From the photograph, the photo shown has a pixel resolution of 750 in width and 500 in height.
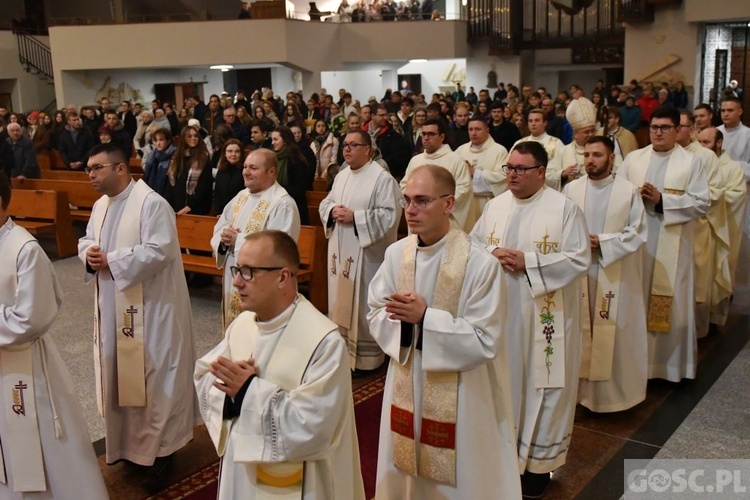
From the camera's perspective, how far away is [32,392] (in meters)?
3.68

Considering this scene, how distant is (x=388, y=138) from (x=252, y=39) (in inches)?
492

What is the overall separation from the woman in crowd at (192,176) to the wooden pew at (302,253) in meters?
0.29

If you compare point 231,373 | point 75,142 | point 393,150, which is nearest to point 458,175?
point 393,150

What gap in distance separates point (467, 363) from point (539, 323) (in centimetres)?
120

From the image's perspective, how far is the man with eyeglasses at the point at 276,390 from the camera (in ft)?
8.75

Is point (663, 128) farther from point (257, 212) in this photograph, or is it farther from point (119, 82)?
point (119, 82)

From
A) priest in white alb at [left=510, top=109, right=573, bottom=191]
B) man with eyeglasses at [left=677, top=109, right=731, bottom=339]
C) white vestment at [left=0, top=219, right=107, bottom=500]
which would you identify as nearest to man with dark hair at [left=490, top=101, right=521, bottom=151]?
priest in white alb at [left=510, top=109, right=573, bottom=191]

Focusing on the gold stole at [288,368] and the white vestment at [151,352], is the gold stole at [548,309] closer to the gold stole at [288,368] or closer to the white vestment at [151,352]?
the gold stole at [288,368]

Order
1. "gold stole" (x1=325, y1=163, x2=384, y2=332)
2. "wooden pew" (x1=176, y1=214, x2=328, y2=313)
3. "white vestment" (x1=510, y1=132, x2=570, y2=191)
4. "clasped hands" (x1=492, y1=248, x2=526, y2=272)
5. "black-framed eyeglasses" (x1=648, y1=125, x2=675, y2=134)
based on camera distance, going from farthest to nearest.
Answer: "white vestment" (x1=510, y1=132, x2=570, y2=191)
"wooden pew" (x1=176, y1=214, x2=328, y2=313)
"gold stole" (x1=325, y1=163, x2=384, y2=332)
"black-framed eyeglasses" (x1=648, y1=125, x2=675, y2=134)
"clasped hands" (x1=492, y1=248, x2=526, y2=272)

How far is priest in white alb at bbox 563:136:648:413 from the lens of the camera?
200 inches

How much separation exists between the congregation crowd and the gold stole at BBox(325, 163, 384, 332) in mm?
17

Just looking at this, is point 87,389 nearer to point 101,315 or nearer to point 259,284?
point 101,315

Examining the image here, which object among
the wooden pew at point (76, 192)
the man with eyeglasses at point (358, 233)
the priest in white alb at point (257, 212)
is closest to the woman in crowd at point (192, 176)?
the man with eyeglasses at point (358, 233)

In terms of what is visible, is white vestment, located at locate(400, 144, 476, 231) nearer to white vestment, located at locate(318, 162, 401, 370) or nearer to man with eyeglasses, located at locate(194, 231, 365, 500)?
white vestment, located at locate(318, 162, 401, 370)
